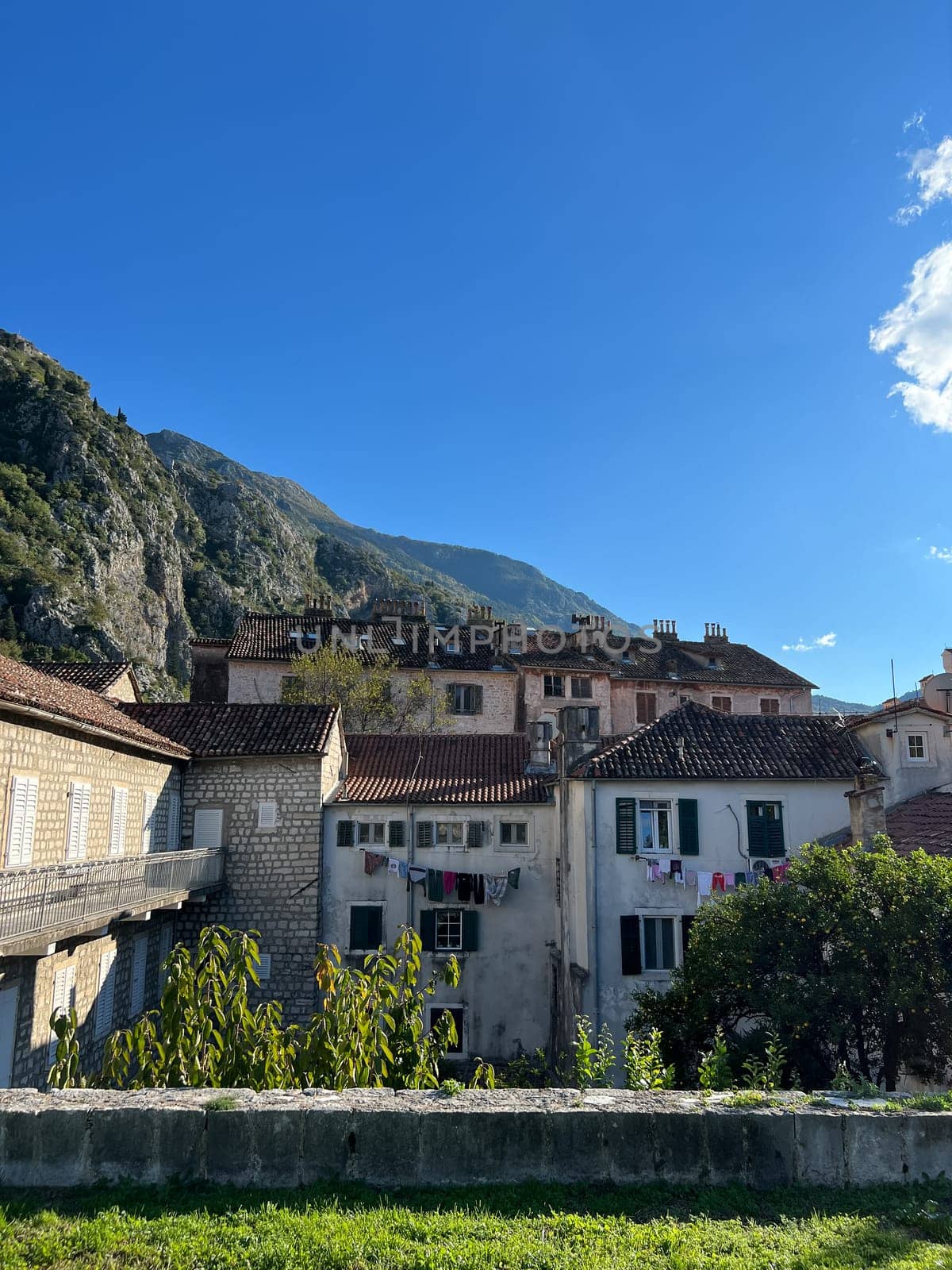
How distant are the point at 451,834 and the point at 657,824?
6.67m

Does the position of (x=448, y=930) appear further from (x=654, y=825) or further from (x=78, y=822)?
(x=78, y=822)

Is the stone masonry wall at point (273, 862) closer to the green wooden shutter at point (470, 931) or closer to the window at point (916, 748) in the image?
the green wooden shutter at point (470, 931)

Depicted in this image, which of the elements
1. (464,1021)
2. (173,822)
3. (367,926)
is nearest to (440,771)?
(367,926)

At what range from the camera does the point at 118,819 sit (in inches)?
790

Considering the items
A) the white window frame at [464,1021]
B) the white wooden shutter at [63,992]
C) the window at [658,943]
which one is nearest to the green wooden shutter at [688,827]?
the window at [658,943]

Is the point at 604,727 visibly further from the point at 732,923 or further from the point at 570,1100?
the point at 570,1100

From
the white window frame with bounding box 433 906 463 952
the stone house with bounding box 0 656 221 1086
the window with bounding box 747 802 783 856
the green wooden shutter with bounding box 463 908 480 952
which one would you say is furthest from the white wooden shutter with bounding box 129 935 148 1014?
the window with bounding box 747 802 783 856

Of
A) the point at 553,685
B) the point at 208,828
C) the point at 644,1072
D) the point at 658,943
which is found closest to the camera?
the point at 644,1072

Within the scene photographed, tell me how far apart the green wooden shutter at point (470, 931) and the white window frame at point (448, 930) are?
3.9 inches

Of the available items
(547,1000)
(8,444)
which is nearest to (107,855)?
(547,1000)

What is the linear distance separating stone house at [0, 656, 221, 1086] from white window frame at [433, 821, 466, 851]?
664 cm

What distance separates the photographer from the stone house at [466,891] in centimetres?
2392

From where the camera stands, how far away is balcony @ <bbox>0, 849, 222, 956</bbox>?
13695 millimetres

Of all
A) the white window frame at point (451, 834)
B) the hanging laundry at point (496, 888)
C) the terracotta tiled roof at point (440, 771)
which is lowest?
the hanging laundry at point (496, 888)
